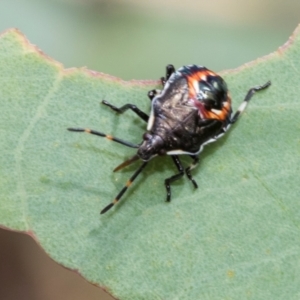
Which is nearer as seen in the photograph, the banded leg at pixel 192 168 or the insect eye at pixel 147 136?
the insect eye at pixel 147 136

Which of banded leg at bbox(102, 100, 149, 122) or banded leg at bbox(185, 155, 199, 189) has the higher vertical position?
banded leg at bbox(102, 100, 149, 122)

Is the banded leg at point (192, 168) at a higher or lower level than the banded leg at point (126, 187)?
higher

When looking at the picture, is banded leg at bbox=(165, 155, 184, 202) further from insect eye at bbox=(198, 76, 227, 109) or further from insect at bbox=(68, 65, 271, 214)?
insect eye at bbox=(198, 76, 227, 109)

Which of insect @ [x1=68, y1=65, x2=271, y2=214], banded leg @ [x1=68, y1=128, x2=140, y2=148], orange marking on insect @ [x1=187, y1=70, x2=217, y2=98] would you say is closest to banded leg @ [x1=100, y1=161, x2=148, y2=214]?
insect @ [x1=68, y1=65, x2=271, y2=214]

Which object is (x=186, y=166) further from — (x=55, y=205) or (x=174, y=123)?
(x=55, y=205)

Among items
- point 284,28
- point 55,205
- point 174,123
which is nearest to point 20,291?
point 55,205

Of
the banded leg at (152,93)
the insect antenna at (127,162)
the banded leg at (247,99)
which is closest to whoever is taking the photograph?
the insect antenna at (127,162)

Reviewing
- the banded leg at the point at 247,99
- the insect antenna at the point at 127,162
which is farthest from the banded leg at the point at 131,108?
the banded leg at the point at 247,99

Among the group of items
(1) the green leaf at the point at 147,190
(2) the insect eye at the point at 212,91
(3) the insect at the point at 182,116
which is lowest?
(1) the green leaf at the point at 147,190

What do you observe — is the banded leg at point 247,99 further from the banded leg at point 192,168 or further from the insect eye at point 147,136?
the insect eye at point 147,136
